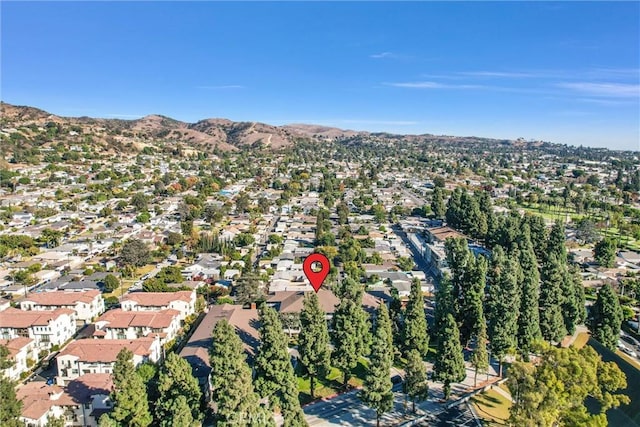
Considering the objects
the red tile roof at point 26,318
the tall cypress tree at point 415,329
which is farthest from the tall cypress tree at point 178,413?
the red tile roof at point 26,318

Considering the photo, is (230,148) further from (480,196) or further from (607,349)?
(607,349)

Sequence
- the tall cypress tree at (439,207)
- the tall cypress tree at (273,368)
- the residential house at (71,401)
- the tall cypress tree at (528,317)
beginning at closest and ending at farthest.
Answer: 1. the tall cypress tree at (273,368)
2. the residential house at (71,401)
3. the tall cypress tree at (528,317)
4. the tall cypress tree at (439,207)

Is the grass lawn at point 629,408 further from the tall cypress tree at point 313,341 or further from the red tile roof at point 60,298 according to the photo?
the red tile roof at point 60,298

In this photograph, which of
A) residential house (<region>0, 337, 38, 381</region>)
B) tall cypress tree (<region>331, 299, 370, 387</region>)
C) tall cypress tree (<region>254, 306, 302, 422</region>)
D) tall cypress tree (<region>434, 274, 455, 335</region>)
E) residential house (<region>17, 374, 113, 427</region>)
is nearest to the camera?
tall cypress tree (<region>254, 306, 302, 422</region>)

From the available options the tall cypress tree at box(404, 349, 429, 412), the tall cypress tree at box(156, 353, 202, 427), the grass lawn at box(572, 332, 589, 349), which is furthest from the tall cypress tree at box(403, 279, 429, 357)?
the grass lawn at box(572, 332, 589, 349)

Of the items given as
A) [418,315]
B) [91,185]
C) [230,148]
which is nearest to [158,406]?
[418,315]

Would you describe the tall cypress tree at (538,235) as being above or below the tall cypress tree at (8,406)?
above

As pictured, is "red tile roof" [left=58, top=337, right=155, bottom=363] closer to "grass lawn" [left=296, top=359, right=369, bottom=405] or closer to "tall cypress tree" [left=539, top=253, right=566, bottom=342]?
"grass lawn" [left=296, top=359, right=369, bottom=405]
